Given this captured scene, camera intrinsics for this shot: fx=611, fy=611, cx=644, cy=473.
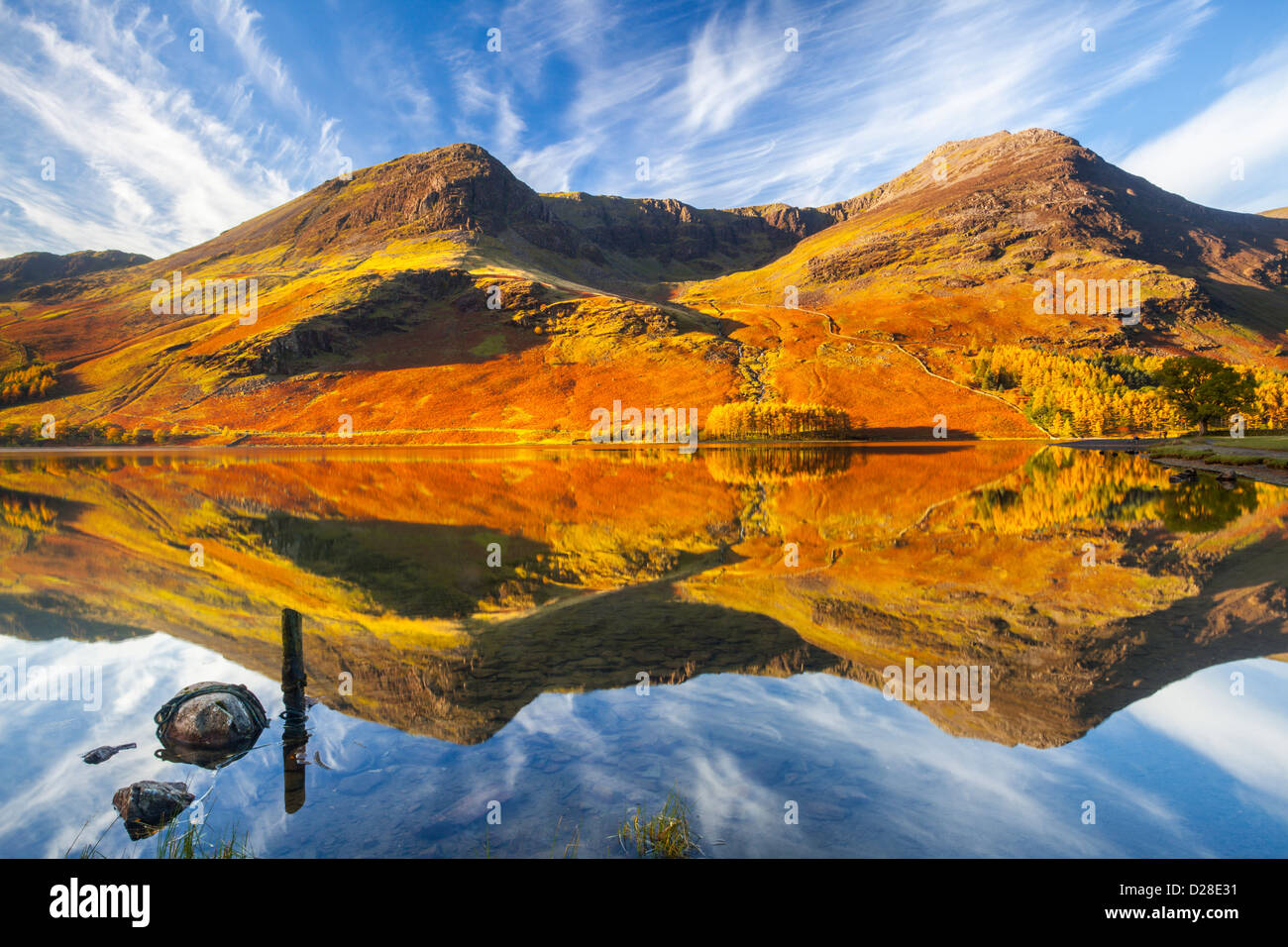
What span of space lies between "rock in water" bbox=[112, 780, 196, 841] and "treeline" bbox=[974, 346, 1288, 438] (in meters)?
107

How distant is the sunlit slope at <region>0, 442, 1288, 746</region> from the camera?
1059 cm

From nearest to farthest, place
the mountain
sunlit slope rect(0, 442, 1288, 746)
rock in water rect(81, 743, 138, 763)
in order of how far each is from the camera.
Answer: rock in water rect(81, 743, 138, 763), sunlit slope rect(0, 442, 1288, 746), the mountain

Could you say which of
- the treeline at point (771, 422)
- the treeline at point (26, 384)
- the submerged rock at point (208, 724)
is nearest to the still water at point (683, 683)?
the submerged rock at point (208, 724)

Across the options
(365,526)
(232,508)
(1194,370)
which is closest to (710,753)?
(365,526)

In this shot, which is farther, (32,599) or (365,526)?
(365,526)

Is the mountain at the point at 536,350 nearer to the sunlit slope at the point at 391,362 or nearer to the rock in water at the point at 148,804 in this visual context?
the sunlit slope at the point at 391,362

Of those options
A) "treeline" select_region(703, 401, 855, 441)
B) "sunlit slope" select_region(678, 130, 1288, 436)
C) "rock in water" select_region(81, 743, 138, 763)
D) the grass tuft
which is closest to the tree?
"sunlit slope" select_region(678, 130, 1288, 436)

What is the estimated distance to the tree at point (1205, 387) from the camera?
78750 millimetres

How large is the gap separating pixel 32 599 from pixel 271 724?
443 inches

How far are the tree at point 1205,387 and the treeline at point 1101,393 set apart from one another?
63 cm

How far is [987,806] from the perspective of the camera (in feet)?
21.8

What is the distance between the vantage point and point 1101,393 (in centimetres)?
9981

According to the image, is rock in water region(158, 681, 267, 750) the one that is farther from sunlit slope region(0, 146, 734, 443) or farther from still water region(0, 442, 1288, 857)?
sunlit slope region(0, 146, 734, 443)
